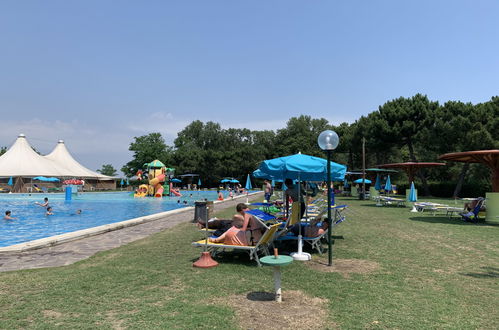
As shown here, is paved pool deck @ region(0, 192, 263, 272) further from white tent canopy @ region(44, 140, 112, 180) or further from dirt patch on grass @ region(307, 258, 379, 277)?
→ white tent canopy @ region(44, 140, 112, 180)

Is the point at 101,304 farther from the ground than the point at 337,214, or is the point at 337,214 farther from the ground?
the point at 337,214

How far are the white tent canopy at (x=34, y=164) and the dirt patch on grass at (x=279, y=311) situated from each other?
2261 inches

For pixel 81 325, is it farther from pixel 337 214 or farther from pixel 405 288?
pixel 337 214

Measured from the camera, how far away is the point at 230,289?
4.56 meters

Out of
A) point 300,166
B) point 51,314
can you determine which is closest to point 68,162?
point 300,166

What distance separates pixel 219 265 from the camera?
231 inches

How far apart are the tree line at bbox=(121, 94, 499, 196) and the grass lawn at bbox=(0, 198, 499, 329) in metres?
24.1

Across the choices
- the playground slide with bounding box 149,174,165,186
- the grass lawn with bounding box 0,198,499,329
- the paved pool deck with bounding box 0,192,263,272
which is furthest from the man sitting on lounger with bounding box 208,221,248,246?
the playground slide with bounding box 149,174,165,186

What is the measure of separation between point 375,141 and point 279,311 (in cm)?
3331

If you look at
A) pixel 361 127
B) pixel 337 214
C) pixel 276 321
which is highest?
pixel 361 127

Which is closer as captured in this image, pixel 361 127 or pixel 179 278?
pixel 179 278

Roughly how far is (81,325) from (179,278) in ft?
5.81

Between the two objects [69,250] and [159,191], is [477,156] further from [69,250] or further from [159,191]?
[159,191]

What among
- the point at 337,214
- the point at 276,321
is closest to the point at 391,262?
the point at 337,214
